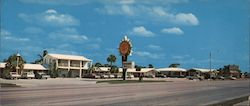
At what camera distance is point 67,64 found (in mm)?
85750

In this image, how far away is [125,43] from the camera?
6650cm

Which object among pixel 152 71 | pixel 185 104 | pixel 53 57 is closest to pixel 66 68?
pixel 53 57

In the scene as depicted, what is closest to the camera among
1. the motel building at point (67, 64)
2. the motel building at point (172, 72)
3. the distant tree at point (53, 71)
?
the distant tree at point (53, 71)

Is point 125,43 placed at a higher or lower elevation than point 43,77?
higher

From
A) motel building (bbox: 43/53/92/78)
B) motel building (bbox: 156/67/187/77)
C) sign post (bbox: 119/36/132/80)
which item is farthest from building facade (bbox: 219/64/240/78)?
motel building (bbox: 43/53/92/78)

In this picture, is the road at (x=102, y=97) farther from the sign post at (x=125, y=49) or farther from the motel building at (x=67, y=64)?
the motel building at (x=67, y=64)

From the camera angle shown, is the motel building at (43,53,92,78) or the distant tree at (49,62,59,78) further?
the motel building at (43,53,92,78)

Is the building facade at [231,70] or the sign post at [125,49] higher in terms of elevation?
the sign post at [125,49]

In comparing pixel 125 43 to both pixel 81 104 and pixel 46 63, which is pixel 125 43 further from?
pixel 81 104

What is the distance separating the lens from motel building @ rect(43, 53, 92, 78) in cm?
8174

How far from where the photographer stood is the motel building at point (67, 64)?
268 ft

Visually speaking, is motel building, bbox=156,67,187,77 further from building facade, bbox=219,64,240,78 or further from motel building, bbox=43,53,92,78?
motel building, bbox=43,53,92,78

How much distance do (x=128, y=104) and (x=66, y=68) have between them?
231ft

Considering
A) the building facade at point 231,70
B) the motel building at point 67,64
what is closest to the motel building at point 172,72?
the building facade at point 231,70
